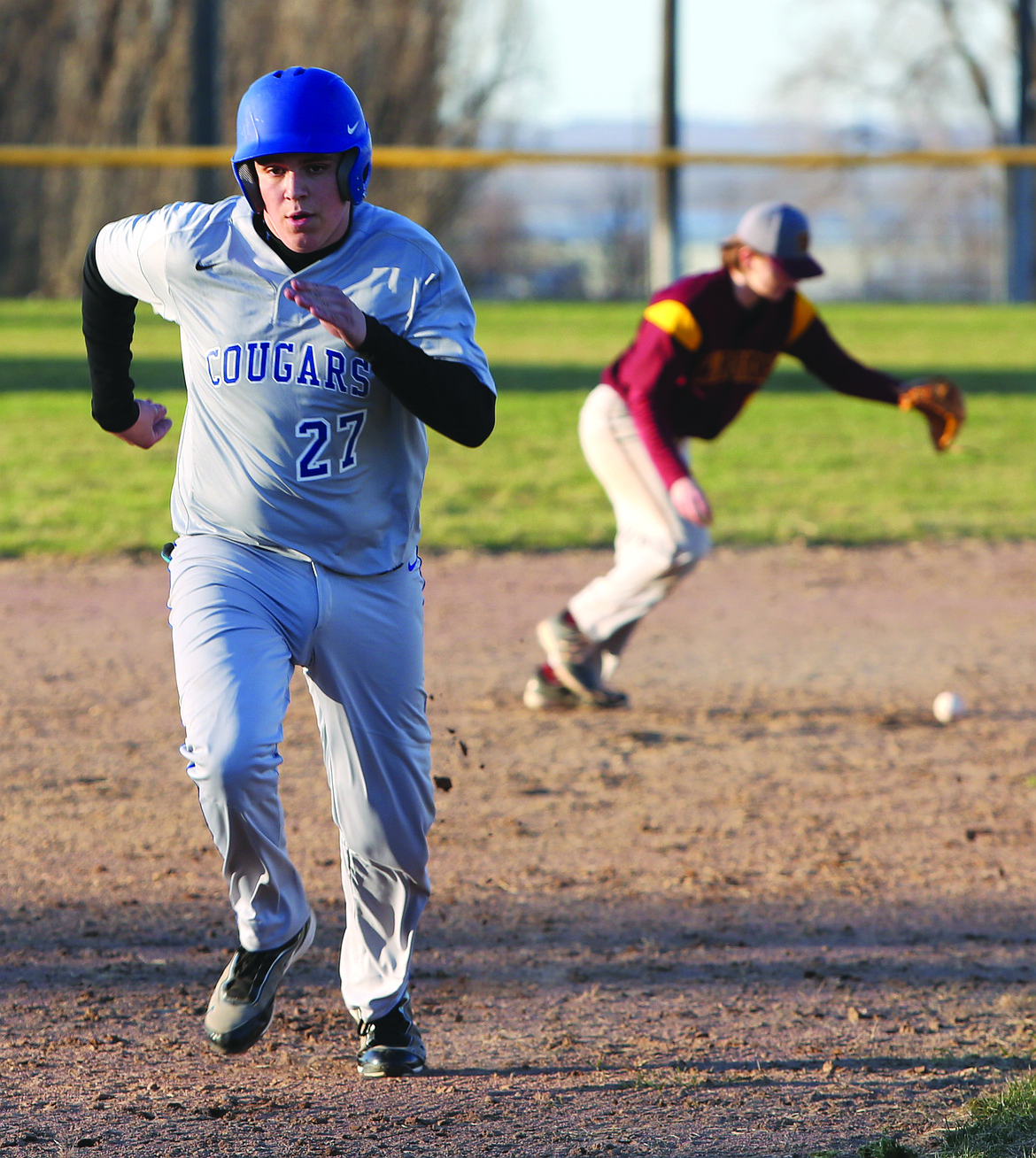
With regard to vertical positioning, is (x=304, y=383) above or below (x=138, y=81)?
below

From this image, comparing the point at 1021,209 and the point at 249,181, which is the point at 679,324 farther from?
the point at 1021,209

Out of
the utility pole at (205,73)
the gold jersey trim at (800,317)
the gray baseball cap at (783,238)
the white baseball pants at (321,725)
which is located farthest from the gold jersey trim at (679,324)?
the utility pole at (205,73)

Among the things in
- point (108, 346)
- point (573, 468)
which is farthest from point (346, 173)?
point (573, 468)

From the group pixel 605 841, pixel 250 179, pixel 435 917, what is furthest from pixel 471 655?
pixel 250 179

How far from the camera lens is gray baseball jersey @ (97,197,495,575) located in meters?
2.93

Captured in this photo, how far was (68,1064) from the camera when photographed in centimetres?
311

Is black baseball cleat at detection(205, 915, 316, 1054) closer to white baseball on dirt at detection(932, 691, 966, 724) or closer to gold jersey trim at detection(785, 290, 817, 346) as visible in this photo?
gold jersey trim at detection(785, 290, 817, 346)

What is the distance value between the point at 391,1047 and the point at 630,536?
3.13 meters

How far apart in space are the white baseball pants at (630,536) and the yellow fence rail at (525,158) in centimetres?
857

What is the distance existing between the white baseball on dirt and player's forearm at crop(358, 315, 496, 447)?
3.59 meters

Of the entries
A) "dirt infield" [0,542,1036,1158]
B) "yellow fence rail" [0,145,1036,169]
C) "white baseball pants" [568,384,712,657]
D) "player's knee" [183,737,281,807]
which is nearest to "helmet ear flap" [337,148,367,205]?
"player's knee" [183,737,281,807]

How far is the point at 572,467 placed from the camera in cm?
1216

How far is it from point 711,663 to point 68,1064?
4.15 m

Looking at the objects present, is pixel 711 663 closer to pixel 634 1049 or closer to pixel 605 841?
pixel 605 841
